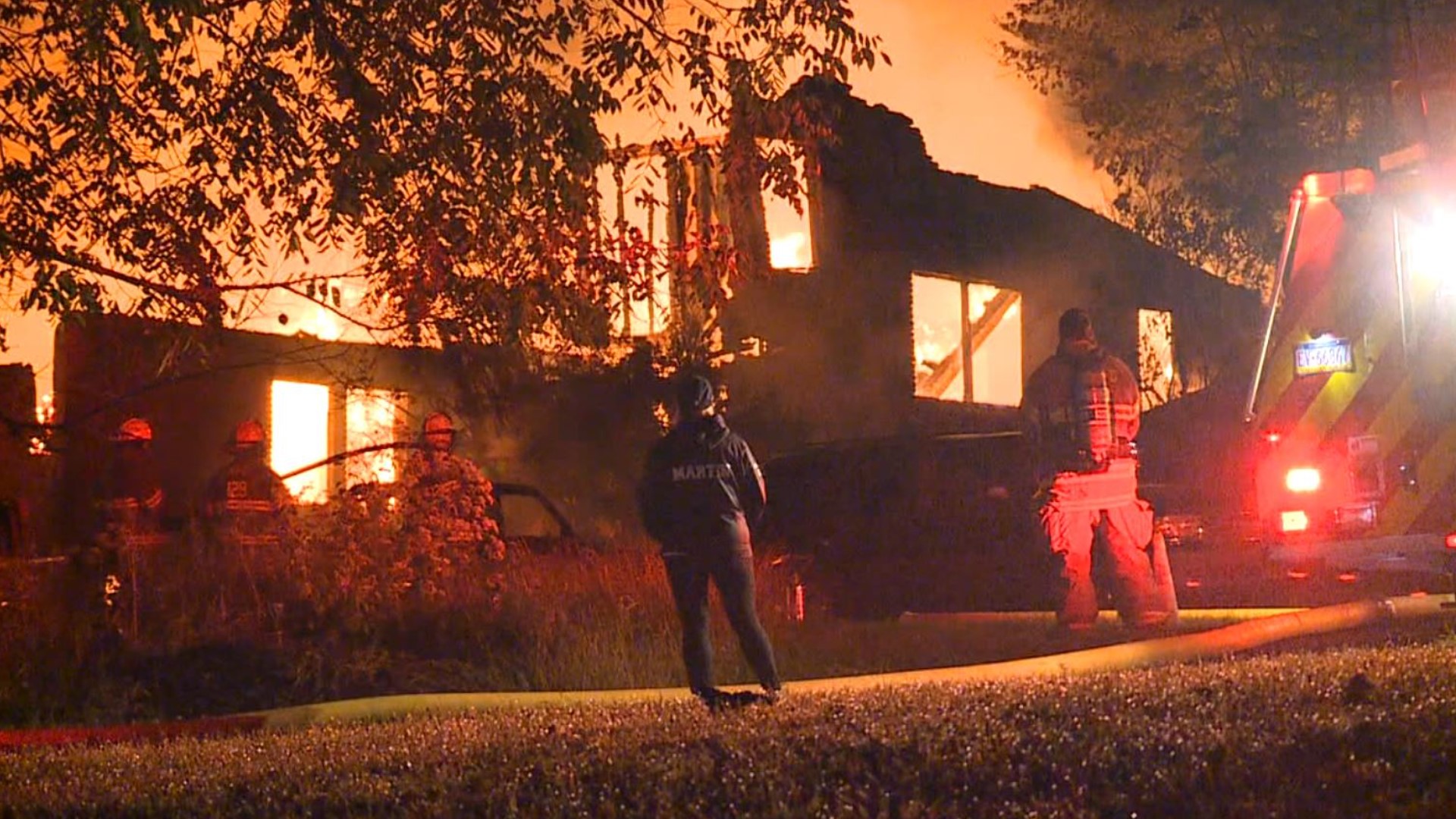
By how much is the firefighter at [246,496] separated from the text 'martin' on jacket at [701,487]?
16.6 feet

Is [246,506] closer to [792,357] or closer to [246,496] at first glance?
[246,496]

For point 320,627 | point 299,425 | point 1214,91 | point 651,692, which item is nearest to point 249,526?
point 320,627

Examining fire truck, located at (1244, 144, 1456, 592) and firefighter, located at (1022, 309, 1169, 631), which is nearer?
firefighter, located at (1022, 309, 1169, 631)

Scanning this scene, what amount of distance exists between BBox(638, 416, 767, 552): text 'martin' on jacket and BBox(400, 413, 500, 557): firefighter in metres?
4.06

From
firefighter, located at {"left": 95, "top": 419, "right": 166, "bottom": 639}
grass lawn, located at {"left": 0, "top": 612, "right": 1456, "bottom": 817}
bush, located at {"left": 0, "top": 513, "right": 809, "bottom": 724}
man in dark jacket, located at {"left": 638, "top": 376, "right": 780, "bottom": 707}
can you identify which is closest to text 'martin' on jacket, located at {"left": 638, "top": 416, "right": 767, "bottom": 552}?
man in dark jacket, located at {"left": 638, "top": 376, "right": 780, "bottom": 707}

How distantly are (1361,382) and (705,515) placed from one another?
480 centimetres

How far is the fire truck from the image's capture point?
35.8 feet

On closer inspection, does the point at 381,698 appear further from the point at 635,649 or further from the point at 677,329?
the point at 677,329

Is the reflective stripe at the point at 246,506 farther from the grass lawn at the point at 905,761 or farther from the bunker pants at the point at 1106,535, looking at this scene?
the bunker pants at the point at 1106,535

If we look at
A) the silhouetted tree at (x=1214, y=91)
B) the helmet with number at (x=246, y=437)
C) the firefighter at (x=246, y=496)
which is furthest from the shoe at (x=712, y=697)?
the silhouetted tree at (x=1214, y=91)

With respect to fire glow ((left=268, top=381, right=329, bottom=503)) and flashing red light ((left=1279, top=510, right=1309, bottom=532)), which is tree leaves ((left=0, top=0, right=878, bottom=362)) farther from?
fire glow ((left=268, top=381, right=329, bottom=503))

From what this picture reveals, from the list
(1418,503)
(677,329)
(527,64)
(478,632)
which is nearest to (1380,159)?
(1418,503)

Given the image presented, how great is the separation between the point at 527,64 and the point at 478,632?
405 cm

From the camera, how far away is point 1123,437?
10.8 m
